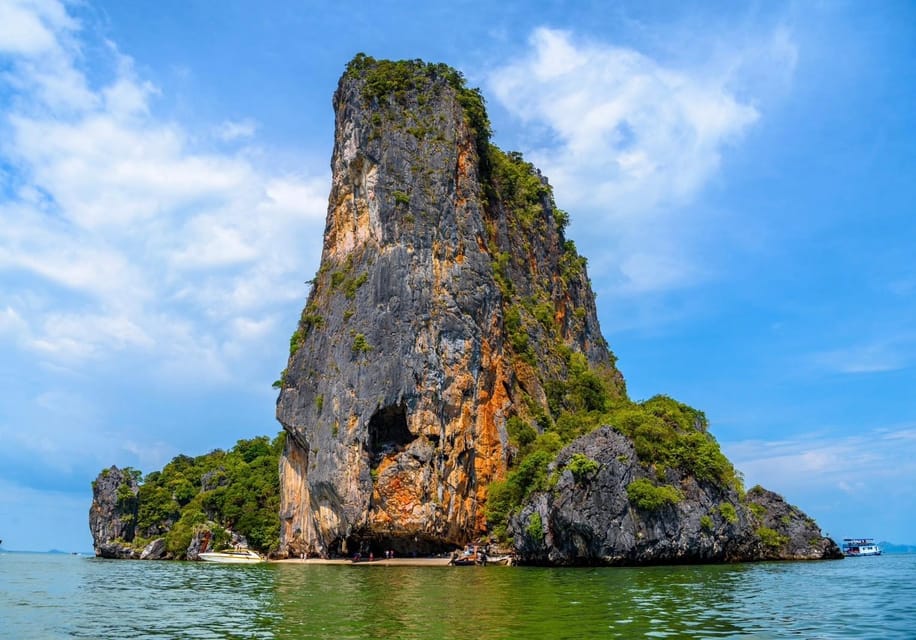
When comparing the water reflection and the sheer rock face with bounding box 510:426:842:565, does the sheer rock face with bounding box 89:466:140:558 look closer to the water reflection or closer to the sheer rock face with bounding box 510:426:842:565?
the sheer rock face with bounding box 510:426:842:565

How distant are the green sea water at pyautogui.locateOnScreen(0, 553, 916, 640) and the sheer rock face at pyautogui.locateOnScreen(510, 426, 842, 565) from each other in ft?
23.8

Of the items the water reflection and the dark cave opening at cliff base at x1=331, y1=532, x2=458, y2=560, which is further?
the dark cave opening at cliff base at x1=331, y1=532, x2=458, y2=560

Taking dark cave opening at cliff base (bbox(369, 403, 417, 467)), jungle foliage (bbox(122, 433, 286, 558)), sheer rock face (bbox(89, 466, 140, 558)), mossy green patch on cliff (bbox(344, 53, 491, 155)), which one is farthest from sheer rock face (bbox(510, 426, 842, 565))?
sheer rock face (bbox(89, 466, 140, 558))

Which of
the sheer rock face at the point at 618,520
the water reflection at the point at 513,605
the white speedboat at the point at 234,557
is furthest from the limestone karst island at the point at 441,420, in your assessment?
the water reflection at the point at 513,605

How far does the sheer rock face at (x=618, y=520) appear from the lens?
38.6m

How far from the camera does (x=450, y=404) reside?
50188 mm

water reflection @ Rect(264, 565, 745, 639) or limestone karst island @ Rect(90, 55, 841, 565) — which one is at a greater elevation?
limestone karst island @ Rect(90, 55, 841, 565)

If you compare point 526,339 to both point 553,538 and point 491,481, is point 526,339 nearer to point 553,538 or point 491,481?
point 491,481

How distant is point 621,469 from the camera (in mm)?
39812

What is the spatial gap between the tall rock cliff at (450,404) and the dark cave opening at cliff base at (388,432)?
7.0 inches

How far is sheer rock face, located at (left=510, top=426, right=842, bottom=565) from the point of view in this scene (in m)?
38.6

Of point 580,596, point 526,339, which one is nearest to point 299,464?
point 526,339

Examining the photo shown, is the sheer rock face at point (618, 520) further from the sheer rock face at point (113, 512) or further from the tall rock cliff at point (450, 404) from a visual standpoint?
the sheer rock face at point (113, 512)

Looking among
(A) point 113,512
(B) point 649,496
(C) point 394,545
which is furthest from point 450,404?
(A) point 113,512
